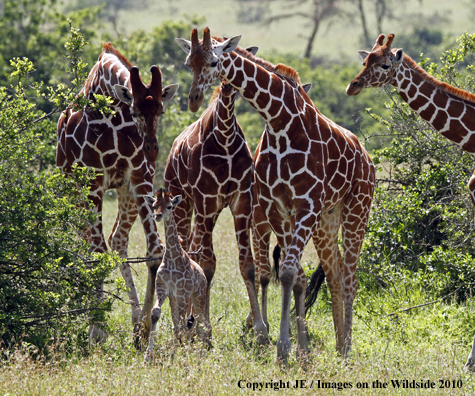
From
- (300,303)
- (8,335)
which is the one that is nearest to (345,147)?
(300,303)

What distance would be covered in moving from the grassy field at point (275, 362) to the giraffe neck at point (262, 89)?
7.46ft

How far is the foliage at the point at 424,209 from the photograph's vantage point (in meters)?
7.93

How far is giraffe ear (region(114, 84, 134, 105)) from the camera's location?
6305 mm

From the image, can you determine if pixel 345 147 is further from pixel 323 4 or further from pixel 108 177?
pixel 323 4

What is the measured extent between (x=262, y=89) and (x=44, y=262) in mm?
2649

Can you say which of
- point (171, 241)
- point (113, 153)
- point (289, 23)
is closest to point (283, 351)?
point (171, 241)

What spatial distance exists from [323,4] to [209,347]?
30945 mm

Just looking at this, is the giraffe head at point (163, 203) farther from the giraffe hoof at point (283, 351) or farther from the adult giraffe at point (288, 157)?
the giraffe hoof at point (283, 351)

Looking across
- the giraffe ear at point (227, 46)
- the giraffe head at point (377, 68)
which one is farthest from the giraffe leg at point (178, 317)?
the giraffe head at point (377, 68)

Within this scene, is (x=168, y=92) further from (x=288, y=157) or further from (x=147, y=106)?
(x=288, y=157)

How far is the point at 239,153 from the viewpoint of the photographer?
283 inches

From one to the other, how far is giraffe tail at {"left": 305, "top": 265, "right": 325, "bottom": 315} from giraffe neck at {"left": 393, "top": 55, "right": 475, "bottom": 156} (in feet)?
8.11

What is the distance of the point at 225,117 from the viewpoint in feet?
22.9

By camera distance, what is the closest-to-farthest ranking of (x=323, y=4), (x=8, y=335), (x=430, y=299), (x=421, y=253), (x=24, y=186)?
(x=8, y=335) → (x=24, y=186) → (x=430, y=299) → (x=421, y=253) → (x=323, y=4)
